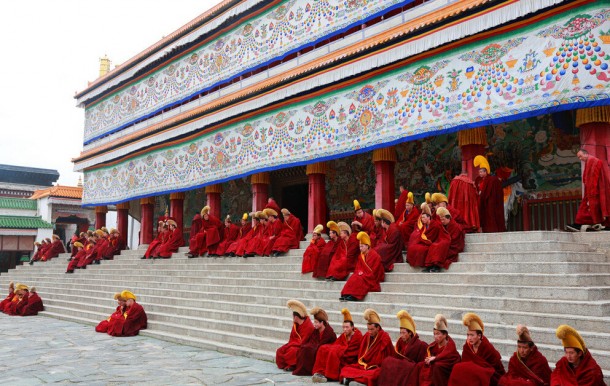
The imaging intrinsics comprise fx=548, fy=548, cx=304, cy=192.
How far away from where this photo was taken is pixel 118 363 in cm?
654

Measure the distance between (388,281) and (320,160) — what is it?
433 centimetres

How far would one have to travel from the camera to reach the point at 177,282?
10727 mm

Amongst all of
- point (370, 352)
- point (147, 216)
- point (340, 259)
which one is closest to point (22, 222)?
point (147, 216)

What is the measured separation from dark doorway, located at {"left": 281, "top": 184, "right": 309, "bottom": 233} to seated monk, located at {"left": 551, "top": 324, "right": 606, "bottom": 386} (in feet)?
37.4

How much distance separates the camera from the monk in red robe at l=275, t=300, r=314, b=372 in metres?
6.07

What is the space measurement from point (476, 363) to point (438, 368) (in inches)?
12.9

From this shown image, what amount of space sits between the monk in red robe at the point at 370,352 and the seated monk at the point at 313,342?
21.7 inches

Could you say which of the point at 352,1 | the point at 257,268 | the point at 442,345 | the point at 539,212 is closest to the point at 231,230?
the point at 257,268

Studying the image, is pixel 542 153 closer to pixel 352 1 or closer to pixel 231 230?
pixel 352 1

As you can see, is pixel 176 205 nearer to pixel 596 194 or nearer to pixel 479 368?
pixel 596 194

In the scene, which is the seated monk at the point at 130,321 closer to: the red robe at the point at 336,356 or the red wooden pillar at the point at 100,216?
the red robe at the point at 336,356

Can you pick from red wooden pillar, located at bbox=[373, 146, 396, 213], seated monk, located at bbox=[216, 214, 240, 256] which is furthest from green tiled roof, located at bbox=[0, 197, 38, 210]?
red wooden pillar, located at bbox=[373, 146, 396, 213]

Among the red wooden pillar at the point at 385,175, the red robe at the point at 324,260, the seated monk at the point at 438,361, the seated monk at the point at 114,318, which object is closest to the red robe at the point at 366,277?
the red robe at the point at 324,260

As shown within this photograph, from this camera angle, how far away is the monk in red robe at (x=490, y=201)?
804 centimetres
